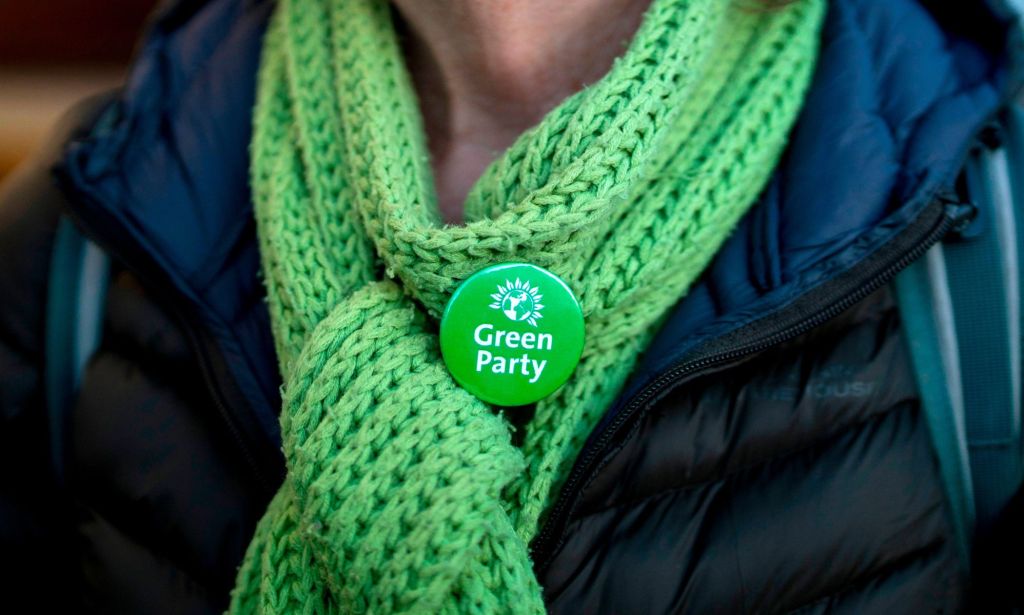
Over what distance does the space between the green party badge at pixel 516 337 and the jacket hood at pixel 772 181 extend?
0.09 meters

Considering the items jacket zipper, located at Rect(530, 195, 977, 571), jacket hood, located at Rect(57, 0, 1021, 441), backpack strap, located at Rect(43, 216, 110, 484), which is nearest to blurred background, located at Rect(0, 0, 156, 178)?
jacket hood, located at Rect(57, 0, 1021, 441)

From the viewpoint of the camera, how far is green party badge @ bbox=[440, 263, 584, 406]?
0.81 meters

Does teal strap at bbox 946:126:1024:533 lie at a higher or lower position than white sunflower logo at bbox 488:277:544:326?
lower

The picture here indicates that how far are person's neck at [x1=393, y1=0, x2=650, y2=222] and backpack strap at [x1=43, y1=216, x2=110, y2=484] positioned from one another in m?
0.43

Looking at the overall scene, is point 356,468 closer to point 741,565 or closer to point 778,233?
point 741,565

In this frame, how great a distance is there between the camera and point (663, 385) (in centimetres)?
80

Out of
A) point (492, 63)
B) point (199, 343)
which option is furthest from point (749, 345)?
point (199, 343)

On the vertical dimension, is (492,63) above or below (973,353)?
above

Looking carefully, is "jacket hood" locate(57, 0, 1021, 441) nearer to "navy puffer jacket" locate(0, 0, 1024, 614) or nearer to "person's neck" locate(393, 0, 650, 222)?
"navy puffer jacket" locate(0, 0, 1024, 614)

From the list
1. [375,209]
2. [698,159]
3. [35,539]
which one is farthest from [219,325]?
[698,159]

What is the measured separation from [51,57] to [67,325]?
4.67 ft

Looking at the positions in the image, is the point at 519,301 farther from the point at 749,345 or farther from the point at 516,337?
the point at 749,345

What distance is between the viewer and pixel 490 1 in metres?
0.93

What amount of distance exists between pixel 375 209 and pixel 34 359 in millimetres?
485
